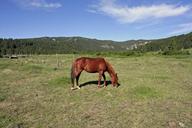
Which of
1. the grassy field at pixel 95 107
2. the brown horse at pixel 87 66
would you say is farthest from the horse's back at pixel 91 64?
the grassy field at pixel 95 107

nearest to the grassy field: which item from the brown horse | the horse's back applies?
the brown horse

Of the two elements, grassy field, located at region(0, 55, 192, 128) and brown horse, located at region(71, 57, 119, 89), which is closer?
grassy field, located at region(0, 55, 192, 128)

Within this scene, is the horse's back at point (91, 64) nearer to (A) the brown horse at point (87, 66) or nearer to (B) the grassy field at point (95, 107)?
(A) the brown horse at point (87, 66)

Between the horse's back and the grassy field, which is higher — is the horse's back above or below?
above

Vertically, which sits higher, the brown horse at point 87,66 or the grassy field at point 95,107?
the brown horse at point 87,66

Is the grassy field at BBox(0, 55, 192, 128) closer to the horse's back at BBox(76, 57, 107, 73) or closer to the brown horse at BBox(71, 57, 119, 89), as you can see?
the brown horse at BBox(71, 57, 119, 89)

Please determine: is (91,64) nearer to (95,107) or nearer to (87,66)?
(87,66)

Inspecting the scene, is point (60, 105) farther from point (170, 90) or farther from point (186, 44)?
point (186, 44)

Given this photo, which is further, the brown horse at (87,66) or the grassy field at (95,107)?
the brown horse at (87,66)

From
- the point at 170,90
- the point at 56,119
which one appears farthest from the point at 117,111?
the point at 170,90

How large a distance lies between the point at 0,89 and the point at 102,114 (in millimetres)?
8646

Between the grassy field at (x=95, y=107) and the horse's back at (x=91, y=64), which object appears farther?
the horse's back at (x=91, y=64)

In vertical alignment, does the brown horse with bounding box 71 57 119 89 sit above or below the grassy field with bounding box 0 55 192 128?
above

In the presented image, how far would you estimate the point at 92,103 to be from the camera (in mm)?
12148
